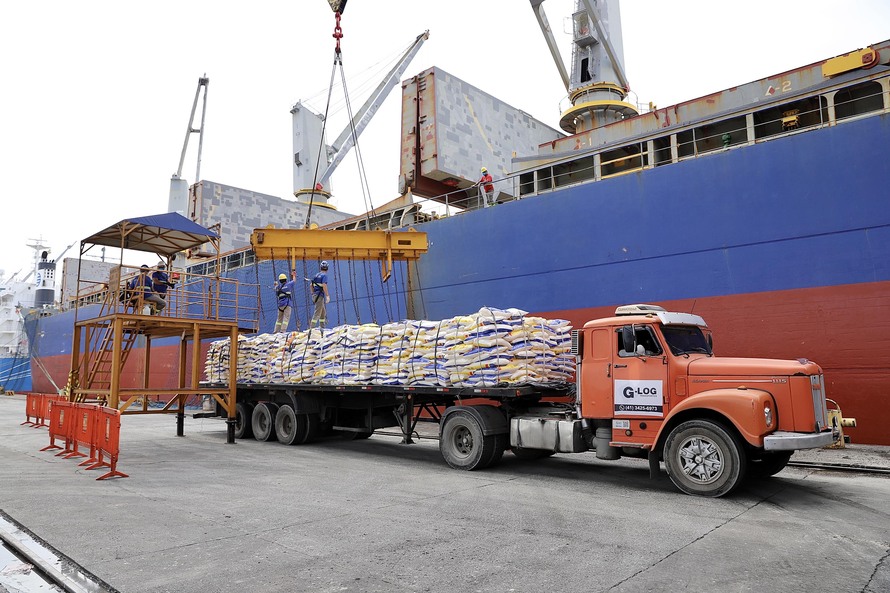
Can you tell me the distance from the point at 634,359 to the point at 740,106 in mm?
9608

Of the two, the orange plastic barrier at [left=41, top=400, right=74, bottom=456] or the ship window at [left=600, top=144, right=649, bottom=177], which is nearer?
the orange plastic barrier at [left=41, top=400, right=74, bottom=456]

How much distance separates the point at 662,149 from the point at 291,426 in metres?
11.3

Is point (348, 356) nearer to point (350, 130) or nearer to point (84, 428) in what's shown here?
point (84, 428)

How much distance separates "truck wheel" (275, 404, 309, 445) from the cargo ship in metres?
5.73

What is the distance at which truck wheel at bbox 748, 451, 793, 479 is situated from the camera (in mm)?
7418

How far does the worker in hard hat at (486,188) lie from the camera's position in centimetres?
1698

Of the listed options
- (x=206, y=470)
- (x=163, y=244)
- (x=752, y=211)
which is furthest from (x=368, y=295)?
(x=752, y=211)

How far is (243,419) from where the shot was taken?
45.9ft

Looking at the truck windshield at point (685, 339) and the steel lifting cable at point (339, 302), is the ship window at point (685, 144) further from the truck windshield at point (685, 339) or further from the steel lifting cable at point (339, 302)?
the steel lifting cable at point (339, 302)

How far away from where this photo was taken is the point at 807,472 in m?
8.67

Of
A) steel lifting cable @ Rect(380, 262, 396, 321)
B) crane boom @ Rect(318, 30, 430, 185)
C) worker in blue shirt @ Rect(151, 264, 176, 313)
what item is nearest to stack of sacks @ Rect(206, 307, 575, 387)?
worker in blue shirt @ Rect(151, 264, 176, 313)

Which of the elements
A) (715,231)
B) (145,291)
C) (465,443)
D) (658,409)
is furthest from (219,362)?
(715,231)

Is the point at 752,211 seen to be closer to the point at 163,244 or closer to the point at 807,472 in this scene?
the point at 807,472

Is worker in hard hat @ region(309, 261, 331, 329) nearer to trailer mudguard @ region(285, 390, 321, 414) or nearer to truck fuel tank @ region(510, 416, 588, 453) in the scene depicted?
trailer mudguard @ region(285, 390, 321, 414)
